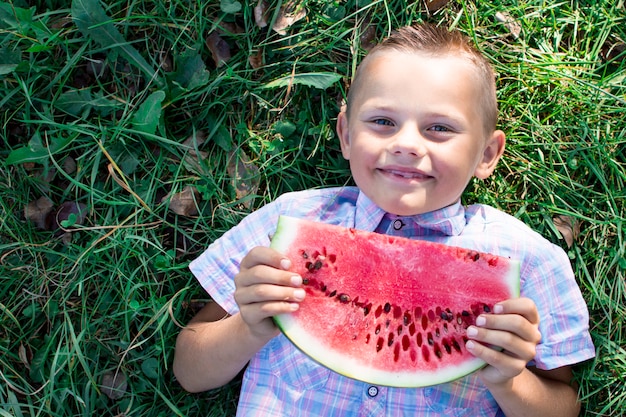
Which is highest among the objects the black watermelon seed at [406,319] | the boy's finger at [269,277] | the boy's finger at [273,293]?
the boy's finger at [269,277]

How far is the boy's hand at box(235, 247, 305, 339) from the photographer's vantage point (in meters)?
2.07

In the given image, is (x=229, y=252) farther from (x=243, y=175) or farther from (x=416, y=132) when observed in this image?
(x=416, y=132)

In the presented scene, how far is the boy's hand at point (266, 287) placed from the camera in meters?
2.07

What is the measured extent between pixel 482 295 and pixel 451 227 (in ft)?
1.61

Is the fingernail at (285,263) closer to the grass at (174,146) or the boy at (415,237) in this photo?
the boy at (415,237)

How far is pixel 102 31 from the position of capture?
2850 millimetres

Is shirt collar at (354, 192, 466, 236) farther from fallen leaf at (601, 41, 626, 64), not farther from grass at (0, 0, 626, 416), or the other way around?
fallen leaf at (601, 41, 626, 64)

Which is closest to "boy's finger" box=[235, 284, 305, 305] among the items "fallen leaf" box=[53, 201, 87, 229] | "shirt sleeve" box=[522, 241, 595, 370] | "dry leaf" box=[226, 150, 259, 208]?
"dry leaf" box=[226, 150, 259, 208]

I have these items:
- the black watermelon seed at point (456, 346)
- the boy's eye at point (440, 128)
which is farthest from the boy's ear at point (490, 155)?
the black watermelon seed at point (456, 346)

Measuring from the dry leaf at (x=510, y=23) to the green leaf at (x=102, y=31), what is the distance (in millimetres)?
1620

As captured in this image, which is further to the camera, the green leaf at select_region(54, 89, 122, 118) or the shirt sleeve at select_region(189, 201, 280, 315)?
the green leaf at select_region(54, 89, 122, 118)

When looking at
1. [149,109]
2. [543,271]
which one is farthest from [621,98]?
[149,109]

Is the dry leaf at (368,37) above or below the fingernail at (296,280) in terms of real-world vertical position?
above

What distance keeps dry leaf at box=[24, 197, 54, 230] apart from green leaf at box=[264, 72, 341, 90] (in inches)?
45.8
